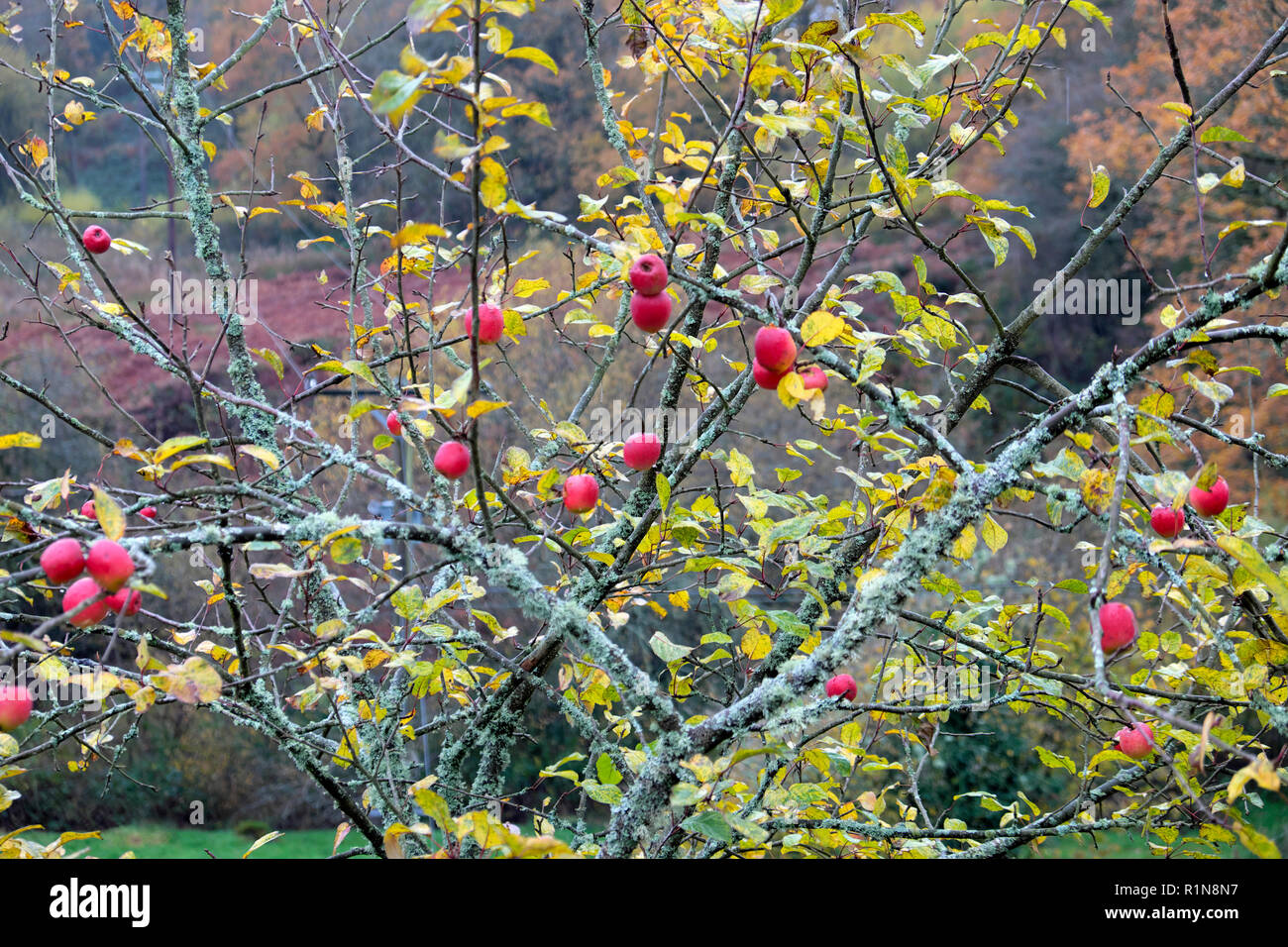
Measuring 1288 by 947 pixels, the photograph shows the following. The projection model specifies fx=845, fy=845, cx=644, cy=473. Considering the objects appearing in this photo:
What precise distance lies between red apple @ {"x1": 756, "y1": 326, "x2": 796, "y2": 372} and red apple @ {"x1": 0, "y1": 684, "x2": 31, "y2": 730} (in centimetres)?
95

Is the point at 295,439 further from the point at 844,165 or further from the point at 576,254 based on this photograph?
the point at 844,165

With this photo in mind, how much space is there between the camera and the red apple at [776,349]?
0.94 m

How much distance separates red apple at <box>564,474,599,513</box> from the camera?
1.21 metres

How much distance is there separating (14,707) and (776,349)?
97 centimetres

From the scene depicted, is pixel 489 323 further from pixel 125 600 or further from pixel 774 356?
pixel 125 600

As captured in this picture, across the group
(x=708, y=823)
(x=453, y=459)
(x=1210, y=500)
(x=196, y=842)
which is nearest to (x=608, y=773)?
(x=708, y=823)

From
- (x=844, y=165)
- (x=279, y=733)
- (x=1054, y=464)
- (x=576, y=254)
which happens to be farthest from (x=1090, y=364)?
(x=279, y=733)

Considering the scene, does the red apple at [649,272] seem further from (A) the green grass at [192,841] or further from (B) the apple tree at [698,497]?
(A) the green grass at [192,841]

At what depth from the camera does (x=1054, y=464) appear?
36.5 inches

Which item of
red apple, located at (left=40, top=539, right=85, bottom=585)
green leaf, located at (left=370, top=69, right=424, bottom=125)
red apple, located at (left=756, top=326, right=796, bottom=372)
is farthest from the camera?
red apple, located at (left=756, top=326, right=796, bottom=372)

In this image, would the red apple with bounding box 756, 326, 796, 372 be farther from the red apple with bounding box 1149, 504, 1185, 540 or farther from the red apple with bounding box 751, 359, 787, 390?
the red apple with bounding box 1149, 504, 1185, 540

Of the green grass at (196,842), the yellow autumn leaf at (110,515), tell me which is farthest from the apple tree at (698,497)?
the green grass at (196,842)

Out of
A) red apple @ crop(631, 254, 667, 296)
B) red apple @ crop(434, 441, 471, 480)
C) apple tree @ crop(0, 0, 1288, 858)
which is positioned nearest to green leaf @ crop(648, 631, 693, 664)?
apple tree @ crop(0, 0, 1288, 858)

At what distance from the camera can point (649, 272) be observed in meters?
0.96
